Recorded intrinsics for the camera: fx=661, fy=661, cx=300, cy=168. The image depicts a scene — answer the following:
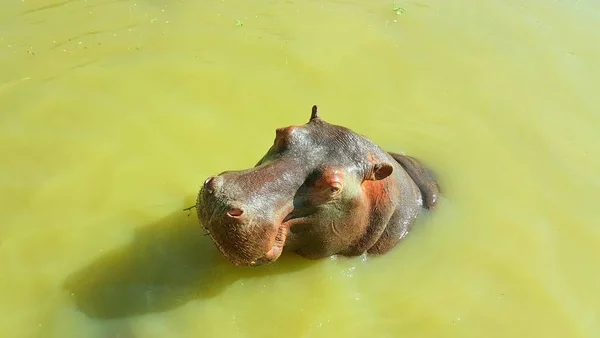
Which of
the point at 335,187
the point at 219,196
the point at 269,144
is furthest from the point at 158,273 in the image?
the point at 269,144

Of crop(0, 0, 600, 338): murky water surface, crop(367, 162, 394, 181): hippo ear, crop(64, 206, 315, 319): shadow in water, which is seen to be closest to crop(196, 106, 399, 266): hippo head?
crop(367, 162, 394, 181): hippo ear

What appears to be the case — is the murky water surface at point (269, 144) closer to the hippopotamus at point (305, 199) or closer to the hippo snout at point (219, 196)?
the hippopotamus at point (305, 199)

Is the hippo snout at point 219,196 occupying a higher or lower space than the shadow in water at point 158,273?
higher

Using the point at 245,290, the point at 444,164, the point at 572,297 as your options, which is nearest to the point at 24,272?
the point at 245,290

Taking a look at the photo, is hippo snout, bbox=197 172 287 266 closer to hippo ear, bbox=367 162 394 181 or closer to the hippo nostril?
the hippo nostril

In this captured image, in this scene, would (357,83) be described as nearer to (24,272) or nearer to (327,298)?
(327,298)

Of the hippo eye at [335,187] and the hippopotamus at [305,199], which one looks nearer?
the hippopotamus at [305,199]

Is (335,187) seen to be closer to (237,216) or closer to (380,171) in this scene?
(380,171)

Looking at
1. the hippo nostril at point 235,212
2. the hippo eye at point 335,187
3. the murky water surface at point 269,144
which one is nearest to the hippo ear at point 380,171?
the hippo eye at point 335,187
